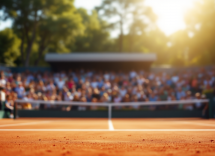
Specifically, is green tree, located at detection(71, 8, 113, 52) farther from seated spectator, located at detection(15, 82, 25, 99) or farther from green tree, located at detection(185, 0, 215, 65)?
seated spectator, located at detection(15, 82, 25, 99)

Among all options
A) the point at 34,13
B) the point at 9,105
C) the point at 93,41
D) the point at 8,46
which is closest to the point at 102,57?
the point at 9,105

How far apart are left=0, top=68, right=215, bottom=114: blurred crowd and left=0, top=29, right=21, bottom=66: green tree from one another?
2142 cm

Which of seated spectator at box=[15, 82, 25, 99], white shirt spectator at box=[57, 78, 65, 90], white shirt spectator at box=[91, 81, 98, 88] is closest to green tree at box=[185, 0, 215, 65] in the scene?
white shirt spectator at box=[91, 81, 98, 88]

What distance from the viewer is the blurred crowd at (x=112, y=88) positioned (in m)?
15.0

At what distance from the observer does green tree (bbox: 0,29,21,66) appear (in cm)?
3978

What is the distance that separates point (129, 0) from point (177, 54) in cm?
2228

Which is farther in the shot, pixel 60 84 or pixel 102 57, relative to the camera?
pixel 102 57

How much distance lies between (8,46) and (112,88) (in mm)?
28967

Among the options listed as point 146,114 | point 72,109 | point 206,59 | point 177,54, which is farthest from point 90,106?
point 177,54

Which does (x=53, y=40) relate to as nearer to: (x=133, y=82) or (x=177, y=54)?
(x=133, y=82)

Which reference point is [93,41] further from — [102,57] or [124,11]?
[102,57]

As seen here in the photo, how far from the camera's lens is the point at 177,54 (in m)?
53.9

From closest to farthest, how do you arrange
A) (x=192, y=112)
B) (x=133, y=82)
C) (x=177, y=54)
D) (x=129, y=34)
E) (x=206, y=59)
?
(x=192, y=112) → (x=133, y=82) → (x=129, y=34) → (x=206, y=59) → (x=177, y=54)

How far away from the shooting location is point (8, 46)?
40.5m
